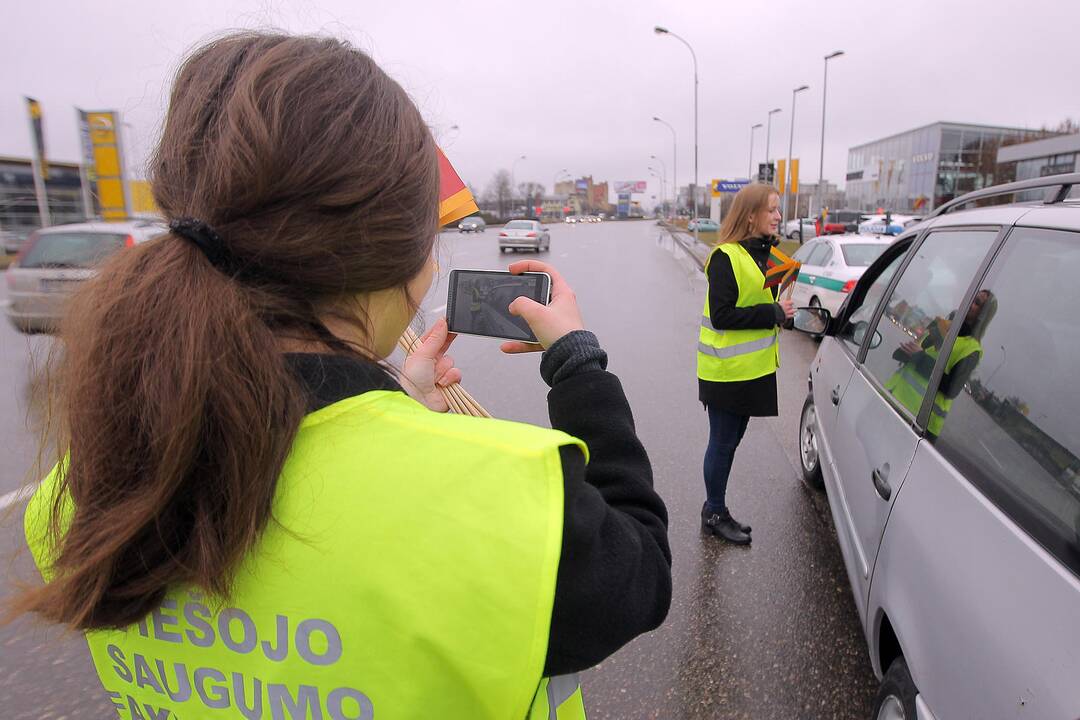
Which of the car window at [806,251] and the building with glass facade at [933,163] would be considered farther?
the building with glass facade at [933,163]

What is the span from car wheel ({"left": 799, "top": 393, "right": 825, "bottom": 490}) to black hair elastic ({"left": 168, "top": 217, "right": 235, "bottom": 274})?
144 inches

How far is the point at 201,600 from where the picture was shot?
731 mm

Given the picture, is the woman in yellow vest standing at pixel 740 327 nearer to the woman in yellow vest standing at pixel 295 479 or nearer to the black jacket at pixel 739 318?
the black jacket at pixel 739 318

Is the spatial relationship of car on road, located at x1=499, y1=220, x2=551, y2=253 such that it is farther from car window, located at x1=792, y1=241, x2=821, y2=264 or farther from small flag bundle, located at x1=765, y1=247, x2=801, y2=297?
small flag bundle, located at x1=765, y1=247, x2=801, y2=297

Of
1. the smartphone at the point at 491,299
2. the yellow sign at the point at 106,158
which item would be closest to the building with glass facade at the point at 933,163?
the yellow sign at the point at 106,158

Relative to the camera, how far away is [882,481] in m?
2.01

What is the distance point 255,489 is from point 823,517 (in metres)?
3.66

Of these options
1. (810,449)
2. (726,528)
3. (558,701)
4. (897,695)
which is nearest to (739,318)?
(726,528)

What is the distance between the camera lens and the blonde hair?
325 cm

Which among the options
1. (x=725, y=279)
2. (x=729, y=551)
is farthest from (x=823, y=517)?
(x=725, y=279)

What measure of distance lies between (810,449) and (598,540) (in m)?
3.86

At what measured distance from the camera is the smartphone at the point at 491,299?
121 cm

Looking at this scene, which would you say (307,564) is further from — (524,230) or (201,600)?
(524,230)

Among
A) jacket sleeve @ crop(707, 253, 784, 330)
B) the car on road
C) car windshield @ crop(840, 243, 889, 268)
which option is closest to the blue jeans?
jacket sleeve @ crop(707, 253, 784, 330)
